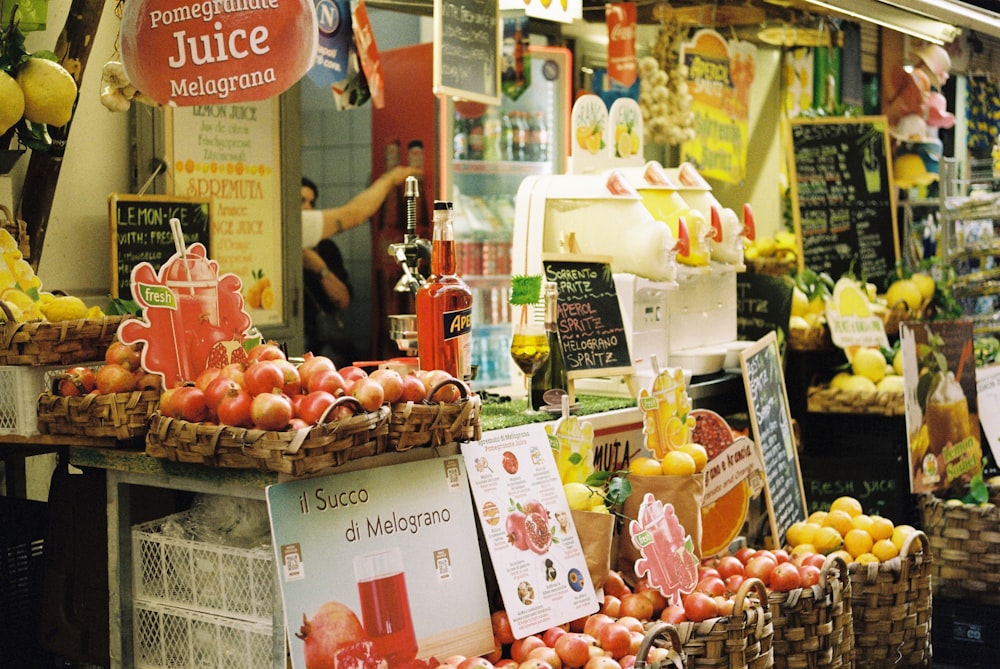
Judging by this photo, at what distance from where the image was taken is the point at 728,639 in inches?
116

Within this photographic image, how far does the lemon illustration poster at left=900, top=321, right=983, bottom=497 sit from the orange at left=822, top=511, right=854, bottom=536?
34.0 inches

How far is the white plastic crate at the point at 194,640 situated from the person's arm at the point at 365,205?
12.6ft

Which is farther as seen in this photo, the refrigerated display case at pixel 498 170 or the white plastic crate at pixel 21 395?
the refrigerated display case at pixel 498 170

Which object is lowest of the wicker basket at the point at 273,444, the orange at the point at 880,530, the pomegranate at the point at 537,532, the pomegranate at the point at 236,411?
the orange at the point at 880,530

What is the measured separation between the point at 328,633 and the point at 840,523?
7.45 feet

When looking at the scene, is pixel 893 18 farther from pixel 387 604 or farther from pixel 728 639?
pixel 387 604

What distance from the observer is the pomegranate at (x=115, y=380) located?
262 centimetres

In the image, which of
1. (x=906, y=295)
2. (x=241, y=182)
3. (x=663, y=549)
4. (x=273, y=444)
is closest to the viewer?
(x=273, y=444)

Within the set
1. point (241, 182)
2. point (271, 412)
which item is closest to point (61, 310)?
point (271, 412)

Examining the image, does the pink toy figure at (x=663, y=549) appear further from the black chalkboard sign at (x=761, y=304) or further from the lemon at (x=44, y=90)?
the black chalkboard sign at (x=761, y=304)

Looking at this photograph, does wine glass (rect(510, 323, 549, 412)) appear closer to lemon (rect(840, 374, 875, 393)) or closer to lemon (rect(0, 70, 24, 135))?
lemon (rect(0, 70, 24, 135))

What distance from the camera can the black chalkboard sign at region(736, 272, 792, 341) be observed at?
5.22 meters

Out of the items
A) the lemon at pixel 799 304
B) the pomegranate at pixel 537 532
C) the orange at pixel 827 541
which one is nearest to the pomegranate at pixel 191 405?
the pomegranate at pixel 537 532

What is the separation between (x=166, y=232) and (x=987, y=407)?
12.5 feet
